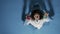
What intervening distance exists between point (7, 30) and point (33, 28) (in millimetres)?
350

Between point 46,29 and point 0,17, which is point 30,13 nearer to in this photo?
point 46,29

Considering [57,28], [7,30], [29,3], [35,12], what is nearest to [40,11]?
[35,12]

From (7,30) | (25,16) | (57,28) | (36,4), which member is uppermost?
(36,4)

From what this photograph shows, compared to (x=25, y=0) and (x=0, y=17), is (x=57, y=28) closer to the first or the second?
(x=25, y=0)

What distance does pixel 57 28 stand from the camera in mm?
1667

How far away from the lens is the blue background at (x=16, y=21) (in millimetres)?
1663

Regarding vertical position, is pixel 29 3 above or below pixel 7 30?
above

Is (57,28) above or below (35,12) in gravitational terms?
below

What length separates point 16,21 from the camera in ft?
5.54

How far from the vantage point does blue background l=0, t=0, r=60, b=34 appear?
1663mm

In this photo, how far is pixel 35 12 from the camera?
1688mm

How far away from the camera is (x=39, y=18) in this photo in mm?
1684

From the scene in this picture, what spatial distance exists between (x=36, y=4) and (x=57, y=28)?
43cm

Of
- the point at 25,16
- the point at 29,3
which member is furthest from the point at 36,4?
the point at 25,16
